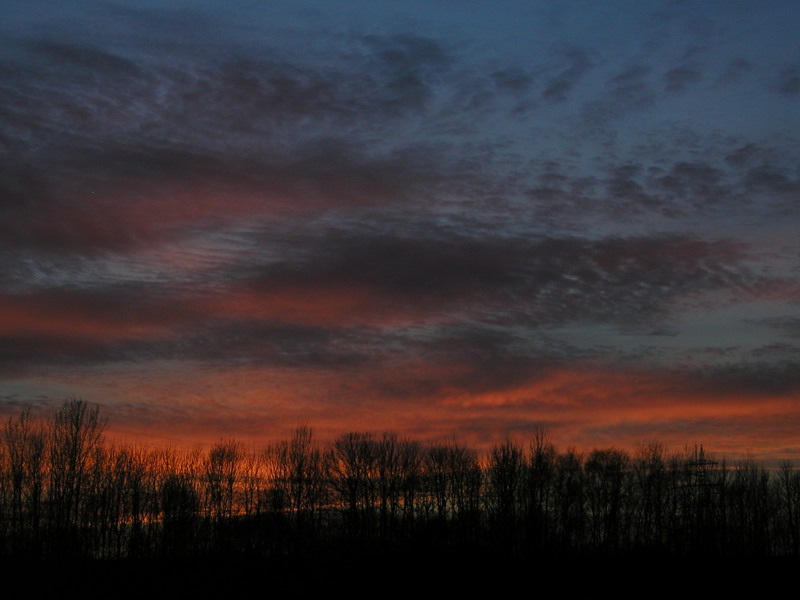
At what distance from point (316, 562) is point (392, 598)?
1994 centimetres

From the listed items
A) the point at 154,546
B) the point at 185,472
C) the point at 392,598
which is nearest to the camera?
the point at 392,598

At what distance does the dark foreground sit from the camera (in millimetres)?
53250

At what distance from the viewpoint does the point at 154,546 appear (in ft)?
285

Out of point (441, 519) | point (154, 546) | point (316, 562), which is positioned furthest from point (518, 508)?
point (154, 546)

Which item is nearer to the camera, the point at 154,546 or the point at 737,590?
the point at 737,590

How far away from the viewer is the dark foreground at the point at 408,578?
53.2 metres

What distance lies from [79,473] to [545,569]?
151 ft

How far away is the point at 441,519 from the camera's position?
326 feet

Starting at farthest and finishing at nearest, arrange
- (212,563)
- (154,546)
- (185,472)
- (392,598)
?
(185,472), (154,546), (212,563), (392,598)

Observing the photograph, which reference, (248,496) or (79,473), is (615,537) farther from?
(79,473)

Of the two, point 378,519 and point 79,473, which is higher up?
point 79,473

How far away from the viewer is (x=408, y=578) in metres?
57.8

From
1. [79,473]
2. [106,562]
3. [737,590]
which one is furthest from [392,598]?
[79,473]

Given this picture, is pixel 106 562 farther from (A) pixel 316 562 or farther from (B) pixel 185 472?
(B) pixel 185 472
